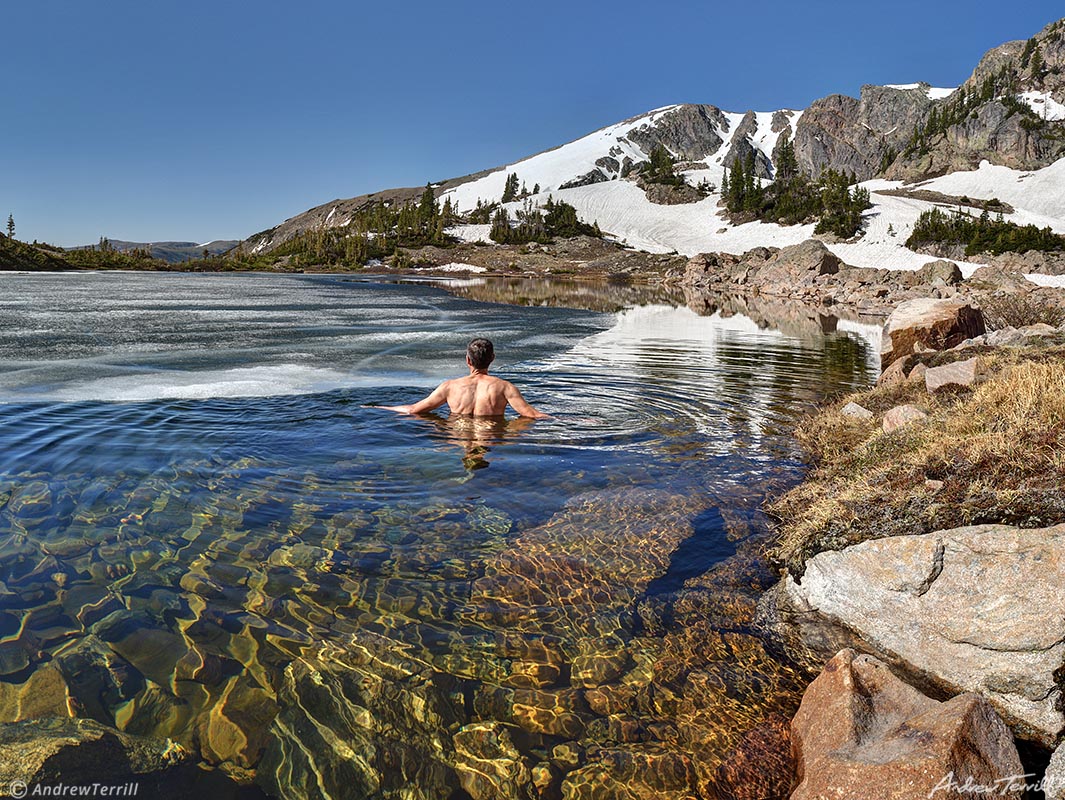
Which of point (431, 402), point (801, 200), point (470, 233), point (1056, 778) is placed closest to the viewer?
point (1056, 778)

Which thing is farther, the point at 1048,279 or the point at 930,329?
the point at 1048,279

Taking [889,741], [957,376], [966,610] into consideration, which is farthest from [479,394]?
[889,741]

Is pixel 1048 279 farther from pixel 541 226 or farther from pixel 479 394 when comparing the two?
pixel 541 226

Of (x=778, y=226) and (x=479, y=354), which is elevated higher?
(x=778, y=226)

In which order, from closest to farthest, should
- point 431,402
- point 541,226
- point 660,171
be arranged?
point 431,402 < point 541,226 < point 660,171

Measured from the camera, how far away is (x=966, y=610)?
3906 millimetres

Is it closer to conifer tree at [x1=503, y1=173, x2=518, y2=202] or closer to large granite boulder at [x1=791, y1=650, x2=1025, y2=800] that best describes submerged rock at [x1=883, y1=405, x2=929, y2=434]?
large granite boulder at [x1=791, y1=650, x2=1025, y2=800]

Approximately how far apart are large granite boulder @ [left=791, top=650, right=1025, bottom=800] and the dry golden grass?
5.00 feet

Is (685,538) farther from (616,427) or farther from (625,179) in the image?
(625,179)

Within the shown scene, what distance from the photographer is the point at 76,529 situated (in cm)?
569

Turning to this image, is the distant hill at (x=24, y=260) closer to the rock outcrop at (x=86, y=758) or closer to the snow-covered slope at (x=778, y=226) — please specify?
the snow-covered slope at (x=778, y=226)

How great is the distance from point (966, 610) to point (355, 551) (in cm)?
448

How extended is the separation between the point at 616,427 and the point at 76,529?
279 inches

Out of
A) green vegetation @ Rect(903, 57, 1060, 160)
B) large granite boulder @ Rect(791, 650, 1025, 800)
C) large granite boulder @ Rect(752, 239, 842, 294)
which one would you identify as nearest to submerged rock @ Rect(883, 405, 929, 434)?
large granite boulder @ Rect(791, 650, 1025, 800)
